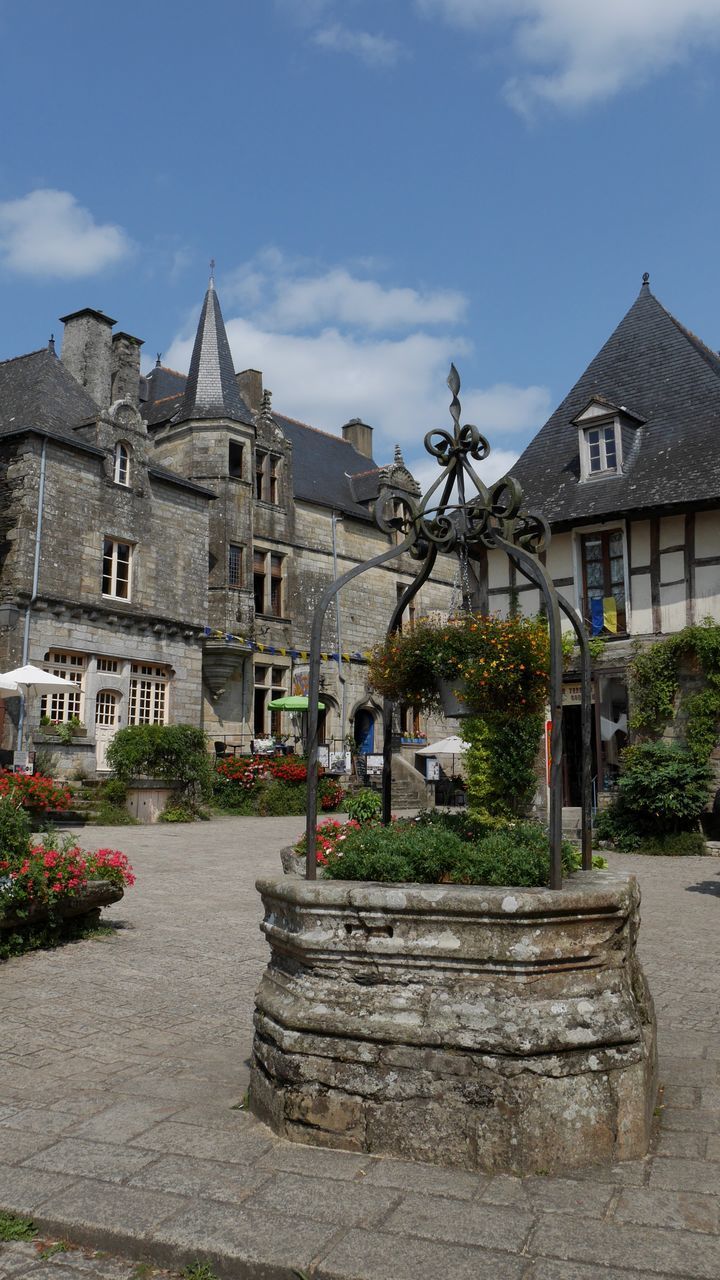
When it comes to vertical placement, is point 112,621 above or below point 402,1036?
above

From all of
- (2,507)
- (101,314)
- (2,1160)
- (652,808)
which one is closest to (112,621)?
(2,507)

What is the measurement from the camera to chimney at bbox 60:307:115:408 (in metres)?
24.2

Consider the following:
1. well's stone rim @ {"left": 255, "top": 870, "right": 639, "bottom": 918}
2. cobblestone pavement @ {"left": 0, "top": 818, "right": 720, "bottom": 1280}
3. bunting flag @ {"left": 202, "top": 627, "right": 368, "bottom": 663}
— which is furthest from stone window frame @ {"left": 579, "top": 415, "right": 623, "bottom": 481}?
well's stone rim @ {"left": 255, "top": 870, "right": 639, "bottom": 918}

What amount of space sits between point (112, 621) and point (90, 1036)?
1713cm

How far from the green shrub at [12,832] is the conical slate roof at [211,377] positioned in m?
20.4

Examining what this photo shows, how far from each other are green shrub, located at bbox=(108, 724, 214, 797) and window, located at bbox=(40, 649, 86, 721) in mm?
2550

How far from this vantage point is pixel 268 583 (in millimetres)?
27641

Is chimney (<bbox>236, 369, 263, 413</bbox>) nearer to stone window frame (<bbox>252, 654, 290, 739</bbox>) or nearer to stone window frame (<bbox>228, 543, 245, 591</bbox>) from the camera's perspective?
stone window frame (<bbox>228, 543, 245, 591</bbox>)

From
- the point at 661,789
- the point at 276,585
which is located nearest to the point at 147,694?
the point at 276,585

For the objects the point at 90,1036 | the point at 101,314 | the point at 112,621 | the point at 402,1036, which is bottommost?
the point at 90,1036

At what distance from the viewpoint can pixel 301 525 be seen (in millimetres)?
29125

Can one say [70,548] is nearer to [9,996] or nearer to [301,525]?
[301,525]

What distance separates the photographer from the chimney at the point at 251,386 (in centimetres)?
2988

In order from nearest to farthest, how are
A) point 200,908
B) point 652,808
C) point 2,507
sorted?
point 200,908 → point 652,808 → point 2,507
